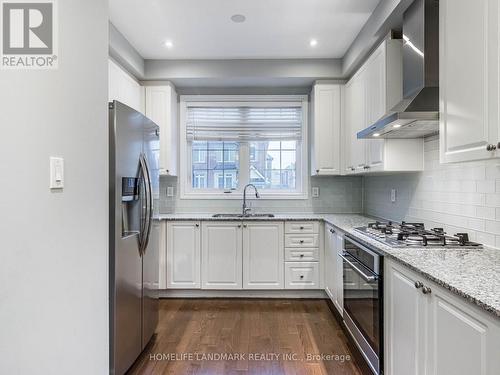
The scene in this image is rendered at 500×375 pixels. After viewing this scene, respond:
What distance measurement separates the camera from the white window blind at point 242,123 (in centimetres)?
388

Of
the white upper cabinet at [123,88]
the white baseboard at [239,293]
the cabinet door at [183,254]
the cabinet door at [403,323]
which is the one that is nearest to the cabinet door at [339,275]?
the white baseboard at [239,293]

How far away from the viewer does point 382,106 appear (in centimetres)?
246

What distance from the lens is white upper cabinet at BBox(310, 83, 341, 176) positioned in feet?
11.4

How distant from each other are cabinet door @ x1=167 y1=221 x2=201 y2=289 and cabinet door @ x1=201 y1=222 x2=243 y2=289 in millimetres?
87

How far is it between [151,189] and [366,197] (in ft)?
8.49

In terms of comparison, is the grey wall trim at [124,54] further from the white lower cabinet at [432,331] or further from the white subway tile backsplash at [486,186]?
the white subway tile backsplash at [486,186]

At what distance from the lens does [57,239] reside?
1078mm

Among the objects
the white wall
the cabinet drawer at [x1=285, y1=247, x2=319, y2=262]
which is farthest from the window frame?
the white wall

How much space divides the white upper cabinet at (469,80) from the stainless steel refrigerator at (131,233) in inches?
72.5

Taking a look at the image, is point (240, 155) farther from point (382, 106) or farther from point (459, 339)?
point (459, 339)

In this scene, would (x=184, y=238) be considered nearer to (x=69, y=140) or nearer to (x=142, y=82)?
(x=142, y=82)

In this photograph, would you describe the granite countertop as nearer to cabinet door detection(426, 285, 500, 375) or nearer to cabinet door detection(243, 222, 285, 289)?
cabinet door detection(426, 285, 500, 375)

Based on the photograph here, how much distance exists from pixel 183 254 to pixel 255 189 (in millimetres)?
1167

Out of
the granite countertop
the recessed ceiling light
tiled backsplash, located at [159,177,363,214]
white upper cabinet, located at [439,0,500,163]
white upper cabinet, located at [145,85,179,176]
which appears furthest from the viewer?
tiled backsplash, located at [159,177,363,214]
